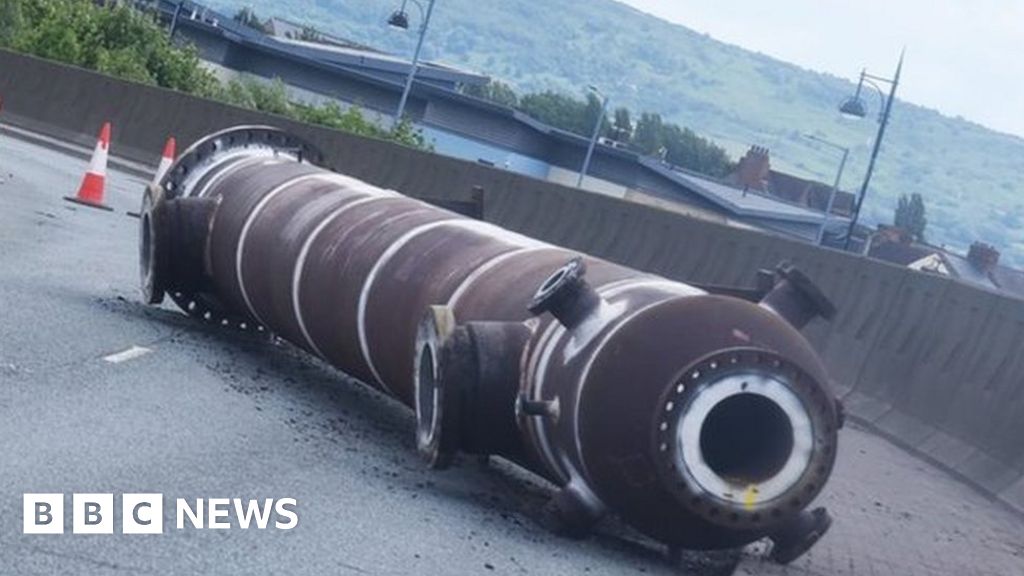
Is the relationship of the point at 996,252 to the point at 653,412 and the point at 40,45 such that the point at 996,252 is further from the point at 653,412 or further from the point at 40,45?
the point at 653,412

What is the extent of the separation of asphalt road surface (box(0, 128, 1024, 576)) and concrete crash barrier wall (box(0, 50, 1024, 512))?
0.55 metres

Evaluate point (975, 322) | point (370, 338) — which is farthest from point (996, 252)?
point (370, 338)

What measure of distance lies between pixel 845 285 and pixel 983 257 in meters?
68.8

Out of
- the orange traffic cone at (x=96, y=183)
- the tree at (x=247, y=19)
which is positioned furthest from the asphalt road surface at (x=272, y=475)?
the tree at (x=247, y=19)

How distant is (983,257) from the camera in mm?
88812

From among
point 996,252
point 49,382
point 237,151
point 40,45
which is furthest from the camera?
point 996,252

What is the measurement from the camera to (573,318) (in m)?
10.4

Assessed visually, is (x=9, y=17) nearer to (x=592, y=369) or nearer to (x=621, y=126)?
(x=592, y=369)

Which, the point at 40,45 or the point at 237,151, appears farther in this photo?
the point at 40,45

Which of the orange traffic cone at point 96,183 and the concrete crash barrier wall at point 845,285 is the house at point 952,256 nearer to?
the concrete crash barrier wall at point 845,285

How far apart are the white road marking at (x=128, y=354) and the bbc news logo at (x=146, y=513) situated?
3586 millimetres

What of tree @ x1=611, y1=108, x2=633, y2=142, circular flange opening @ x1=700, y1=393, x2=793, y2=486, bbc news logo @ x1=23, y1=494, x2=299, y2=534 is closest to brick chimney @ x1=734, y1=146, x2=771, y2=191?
tree @ x1=611, y1=108, x2=633, y2=142

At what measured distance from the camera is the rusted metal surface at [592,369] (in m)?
9.92

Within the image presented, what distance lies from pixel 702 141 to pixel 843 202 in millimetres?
32489
